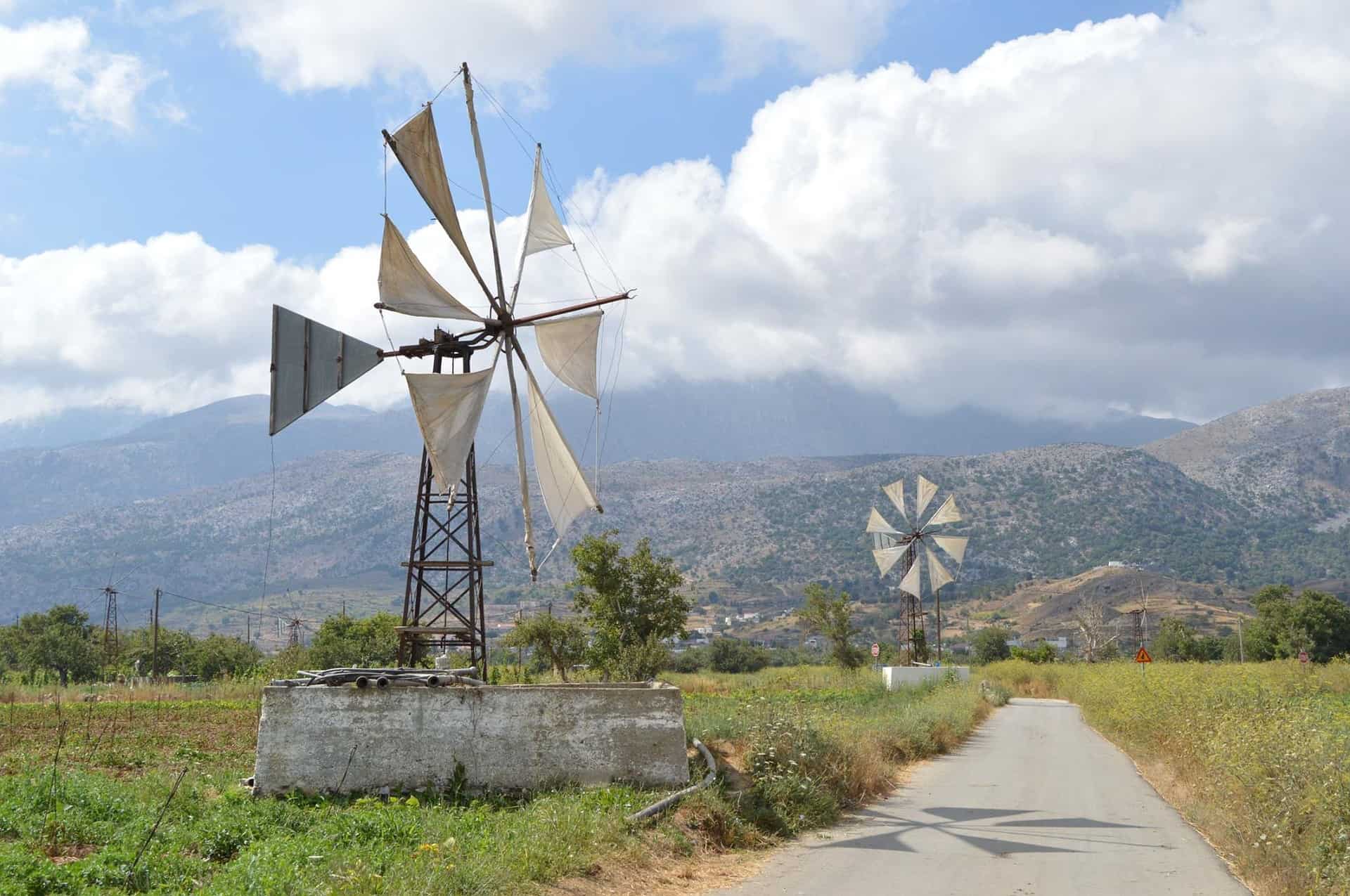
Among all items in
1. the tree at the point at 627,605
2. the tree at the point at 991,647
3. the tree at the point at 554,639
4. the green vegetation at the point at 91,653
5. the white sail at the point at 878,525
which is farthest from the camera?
the tree at the point at 991,647

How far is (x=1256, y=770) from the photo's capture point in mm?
12828

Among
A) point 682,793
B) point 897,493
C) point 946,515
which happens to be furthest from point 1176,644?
point 682,793

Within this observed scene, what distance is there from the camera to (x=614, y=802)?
532 inches

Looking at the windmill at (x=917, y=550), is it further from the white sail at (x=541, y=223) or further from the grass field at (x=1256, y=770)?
the white sail at (x=541, y=223)

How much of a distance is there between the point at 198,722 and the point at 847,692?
25340 mm

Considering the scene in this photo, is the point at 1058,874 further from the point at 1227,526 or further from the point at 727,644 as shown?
the point at 1227,526

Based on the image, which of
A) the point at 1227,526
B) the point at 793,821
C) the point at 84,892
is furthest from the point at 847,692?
the point at 1227,526

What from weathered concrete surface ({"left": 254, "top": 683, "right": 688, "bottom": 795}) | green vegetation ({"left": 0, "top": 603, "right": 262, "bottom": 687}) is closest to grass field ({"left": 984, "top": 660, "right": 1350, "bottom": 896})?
weathered concrete surface ({"left": 254, "top": 683, "right": 688, "bottom": 795})

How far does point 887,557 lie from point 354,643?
27767 millimetres

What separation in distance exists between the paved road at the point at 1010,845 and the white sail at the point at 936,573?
35.0m

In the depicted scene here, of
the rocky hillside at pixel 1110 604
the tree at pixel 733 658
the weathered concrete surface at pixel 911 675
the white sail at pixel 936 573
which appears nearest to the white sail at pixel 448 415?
the weathered concrete surface at pixel 911 675

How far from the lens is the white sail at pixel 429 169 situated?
63.2 feet

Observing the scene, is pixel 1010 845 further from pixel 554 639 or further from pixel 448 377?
pixel 554 639

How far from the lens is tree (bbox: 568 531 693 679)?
35.7m
